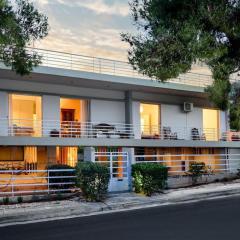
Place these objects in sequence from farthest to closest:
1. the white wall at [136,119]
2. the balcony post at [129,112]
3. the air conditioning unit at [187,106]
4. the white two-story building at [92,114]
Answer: the air conditioning unit at [187,106], the white wall at [136,119], the balcony post at [129,112], the white two-story building at [92,114]

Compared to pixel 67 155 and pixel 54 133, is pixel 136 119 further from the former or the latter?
pixel 54 133

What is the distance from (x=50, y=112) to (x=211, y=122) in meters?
13.7

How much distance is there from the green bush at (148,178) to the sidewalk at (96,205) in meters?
0.36

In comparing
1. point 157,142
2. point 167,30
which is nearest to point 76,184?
point 167,30

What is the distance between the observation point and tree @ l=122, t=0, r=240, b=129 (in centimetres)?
1277

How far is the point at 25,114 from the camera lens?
28562 mm

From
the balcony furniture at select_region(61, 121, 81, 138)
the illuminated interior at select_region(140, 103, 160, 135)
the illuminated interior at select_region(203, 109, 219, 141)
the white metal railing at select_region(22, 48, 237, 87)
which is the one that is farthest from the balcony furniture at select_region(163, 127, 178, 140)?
the balcony furniture at select_region(61, 121, 81, 138)

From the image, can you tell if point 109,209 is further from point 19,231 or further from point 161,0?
point 161,0

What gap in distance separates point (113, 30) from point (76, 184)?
12156 millimetres

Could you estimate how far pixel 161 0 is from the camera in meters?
14.0

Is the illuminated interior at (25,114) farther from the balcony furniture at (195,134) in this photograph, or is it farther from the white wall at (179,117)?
the balcony furniture at (195,134)

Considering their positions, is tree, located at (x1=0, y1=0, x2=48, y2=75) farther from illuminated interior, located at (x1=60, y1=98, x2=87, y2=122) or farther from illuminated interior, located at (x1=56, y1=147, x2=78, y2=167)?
illuminated interior, located at (x1=60, y1=98, x2=87, y2=122)

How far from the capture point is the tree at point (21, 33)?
1337 cm

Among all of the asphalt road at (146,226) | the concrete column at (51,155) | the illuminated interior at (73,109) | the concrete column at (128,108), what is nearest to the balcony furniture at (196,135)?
the concrete column at (128,108)
